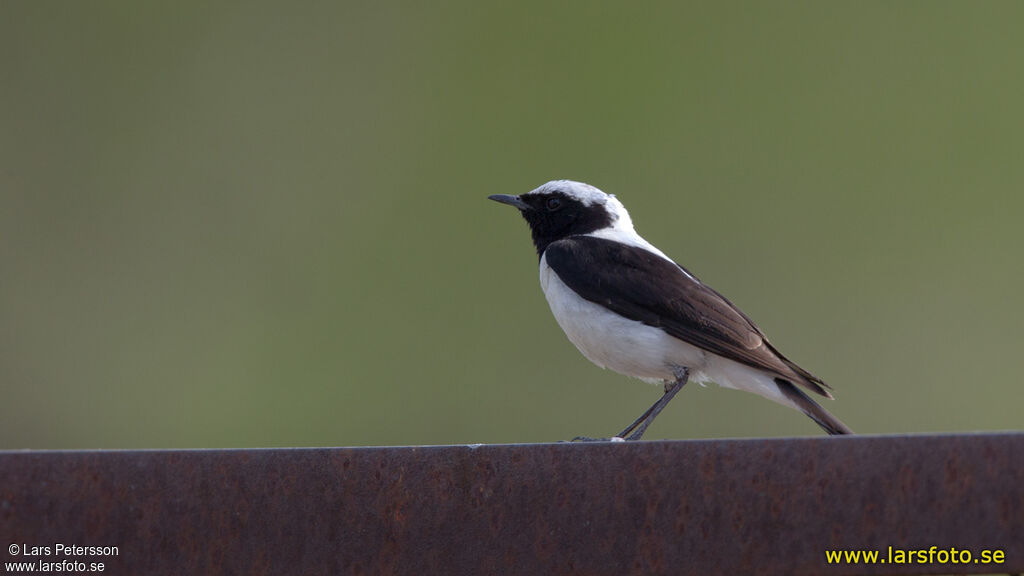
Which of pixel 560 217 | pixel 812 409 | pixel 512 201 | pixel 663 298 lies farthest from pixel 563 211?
pixel 812 409

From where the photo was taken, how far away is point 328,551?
115 inches

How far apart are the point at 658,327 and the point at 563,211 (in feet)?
4.01

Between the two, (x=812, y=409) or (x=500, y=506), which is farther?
(x=812, y=409)

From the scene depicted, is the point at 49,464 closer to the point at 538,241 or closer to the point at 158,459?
the point at 158,459

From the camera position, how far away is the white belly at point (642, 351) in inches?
196

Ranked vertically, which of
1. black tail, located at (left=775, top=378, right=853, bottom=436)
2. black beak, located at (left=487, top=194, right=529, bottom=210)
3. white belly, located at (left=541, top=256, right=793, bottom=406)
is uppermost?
black beak, located at (left=487, top=194, right=529, bottom=210)

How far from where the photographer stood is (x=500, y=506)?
2926mm

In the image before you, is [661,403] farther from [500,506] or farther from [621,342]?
[500,506]

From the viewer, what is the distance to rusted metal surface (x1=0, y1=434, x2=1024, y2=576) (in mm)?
2854

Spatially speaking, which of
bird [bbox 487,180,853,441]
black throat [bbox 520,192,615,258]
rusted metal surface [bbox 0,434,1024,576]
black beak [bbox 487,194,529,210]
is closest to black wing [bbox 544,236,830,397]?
bird [bbox 487,180,853,441]

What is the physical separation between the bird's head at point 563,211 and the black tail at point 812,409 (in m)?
1.48

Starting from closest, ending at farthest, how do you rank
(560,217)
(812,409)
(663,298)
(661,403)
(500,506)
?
(500,506) → (812,409) → (663,298) → (661,403) → (560,217)

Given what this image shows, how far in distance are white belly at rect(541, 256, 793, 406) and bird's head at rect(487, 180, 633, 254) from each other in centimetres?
80

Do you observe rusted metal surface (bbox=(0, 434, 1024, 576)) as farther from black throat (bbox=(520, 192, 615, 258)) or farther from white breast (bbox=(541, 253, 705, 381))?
black throat (bbox=(520, 192, 615, 258))
